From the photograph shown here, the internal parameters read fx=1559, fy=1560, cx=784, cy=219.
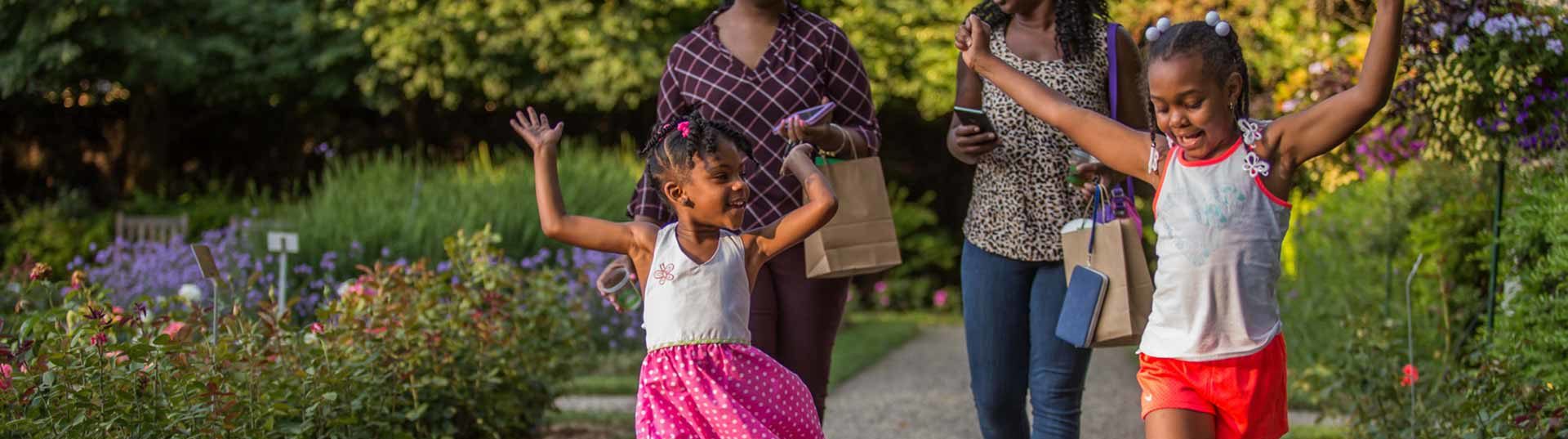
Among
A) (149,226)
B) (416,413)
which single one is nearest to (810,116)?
(416,413)

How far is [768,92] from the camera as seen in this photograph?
3438mm

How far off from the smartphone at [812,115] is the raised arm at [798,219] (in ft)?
0.35

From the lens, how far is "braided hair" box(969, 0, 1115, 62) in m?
3.37

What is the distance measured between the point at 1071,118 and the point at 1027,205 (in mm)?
620

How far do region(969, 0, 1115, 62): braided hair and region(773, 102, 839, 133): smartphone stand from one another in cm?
38

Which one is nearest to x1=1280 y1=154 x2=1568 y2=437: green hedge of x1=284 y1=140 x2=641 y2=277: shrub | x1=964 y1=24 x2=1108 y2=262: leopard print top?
x1=964 y1=24 x2=1108 y2=262: leopard print top

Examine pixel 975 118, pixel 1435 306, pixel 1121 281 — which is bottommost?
pixel 1435 306

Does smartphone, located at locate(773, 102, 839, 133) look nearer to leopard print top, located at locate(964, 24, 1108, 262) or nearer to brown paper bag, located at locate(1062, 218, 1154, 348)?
leopard print top, located at locate(964, 24, 1108, 262)

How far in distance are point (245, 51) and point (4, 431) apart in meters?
10.6

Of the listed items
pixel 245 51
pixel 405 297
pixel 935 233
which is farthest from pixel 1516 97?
pixel 245 51

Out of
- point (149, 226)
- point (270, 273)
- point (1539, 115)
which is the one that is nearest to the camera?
point (1539, 115)

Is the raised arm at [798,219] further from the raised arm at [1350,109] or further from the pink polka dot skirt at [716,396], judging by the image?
the raised arm at [1350,109]

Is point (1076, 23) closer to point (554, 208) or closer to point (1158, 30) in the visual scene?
point (1158, 30)

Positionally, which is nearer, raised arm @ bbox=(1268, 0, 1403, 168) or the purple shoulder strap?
raised arm @ bbox=(1268, 0, 1403, 168)
